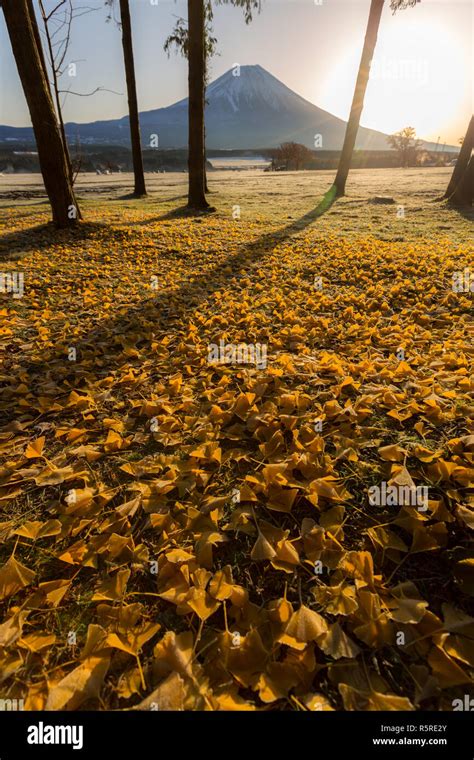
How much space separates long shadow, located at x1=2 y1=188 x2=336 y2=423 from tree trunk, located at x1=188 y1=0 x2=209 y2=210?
5492 mm

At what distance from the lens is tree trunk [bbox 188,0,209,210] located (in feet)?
28.6

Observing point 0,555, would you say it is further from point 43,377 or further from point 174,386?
point 43,377

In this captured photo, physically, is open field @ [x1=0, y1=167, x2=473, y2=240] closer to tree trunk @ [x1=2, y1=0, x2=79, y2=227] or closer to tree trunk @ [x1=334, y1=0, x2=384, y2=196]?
tree trunk @ [x1=334, y1=0, x2=384, y2=196]

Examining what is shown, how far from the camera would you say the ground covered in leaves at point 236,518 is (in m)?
1.15

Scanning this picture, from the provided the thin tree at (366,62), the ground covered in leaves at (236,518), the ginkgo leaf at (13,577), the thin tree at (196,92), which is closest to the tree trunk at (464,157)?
the thin tree at (366,62)

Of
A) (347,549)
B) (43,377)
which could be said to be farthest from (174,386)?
(347,549)

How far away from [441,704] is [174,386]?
2086 mm

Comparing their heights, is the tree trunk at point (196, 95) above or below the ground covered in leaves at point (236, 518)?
above

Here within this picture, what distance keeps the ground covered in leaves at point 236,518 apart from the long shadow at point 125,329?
27 mm

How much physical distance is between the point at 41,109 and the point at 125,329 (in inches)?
210

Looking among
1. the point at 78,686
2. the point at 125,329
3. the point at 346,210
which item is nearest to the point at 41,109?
the point at 125,329

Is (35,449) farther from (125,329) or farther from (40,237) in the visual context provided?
(40,237)

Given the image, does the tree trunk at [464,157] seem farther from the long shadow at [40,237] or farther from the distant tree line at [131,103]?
the long shadow at [40,237]

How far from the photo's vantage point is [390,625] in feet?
4.02
